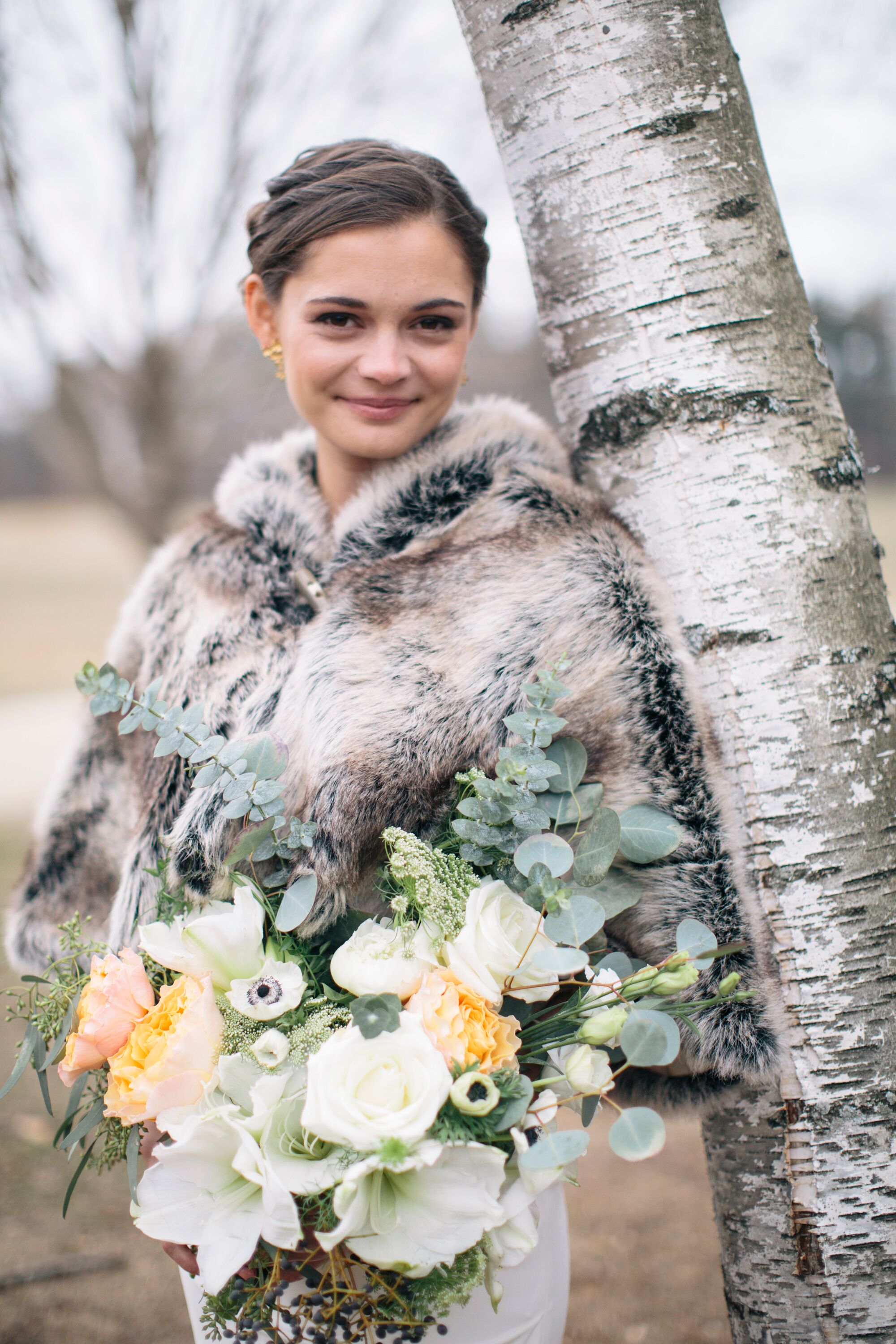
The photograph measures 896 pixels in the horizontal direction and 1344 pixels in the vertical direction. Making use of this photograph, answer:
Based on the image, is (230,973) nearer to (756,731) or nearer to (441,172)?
(756,731)

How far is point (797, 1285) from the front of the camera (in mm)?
1507

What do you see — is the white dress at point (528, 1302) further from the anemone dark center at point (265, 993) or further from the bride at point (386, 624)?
the anemone dark center at point (265, 993)

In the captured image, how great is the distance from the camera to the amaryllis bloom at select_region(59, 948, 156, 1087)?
1374 mm

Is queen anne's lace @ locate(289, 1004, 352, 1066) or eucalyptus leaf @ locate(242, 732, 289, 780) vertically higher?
eucalyptus leaf @ locate(242, 732, 289, 780)

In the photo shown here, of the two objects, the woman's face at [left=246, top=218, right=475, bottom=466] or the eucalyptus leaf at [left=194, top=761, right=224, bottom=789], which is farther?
the woman's face at [left=246, top=218, right=475, bottom=466]

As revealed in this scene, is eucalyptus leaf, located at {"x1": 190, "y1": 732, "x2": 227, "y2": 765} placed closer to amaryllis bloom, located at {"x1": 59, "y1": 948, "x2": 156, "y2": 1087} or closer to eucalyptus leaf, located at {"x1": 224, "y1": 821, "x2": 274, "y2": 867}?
eucalyptus leaf, located at {"x1": 224, "y1": 821, "x2": 274, "y2": 867}

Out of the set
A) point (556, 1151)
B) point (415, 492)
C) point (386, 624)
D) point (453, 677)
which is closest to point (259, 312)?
point (415, 492)

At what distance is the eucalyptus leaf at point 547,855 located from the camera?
1288 millimetres

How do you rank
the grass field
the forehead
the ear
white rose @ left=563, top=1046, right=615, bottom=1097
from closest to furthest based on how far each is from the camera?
white rose @ left=563, top=1046, right=615, bottom=1097
the forehead
the ear
the grass field

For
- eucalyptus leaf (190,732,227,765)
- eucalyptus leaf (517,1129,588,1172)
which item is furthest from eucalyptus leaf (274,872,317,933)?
eucalyptus leaf (517,1129,588,1172)

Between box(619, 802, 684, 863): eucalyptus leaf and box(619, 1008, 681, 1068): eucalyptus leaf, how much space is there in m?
0.26

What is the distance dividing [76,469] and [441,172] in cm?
479

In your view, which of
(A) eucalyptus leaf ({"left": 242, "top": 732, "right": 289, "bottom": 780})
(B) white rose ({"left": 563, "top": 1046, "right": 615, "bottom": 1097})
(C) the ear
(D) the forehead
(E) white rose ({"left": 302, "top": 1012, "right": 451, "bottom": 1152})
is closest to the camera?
(E) white rose ({"left": 302, "top": 1012, "right": 451, "bottom": 1152})

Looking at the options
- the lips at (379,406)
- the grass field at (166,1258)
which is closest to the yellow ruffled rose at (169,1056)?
the grass field at (166,1258)
